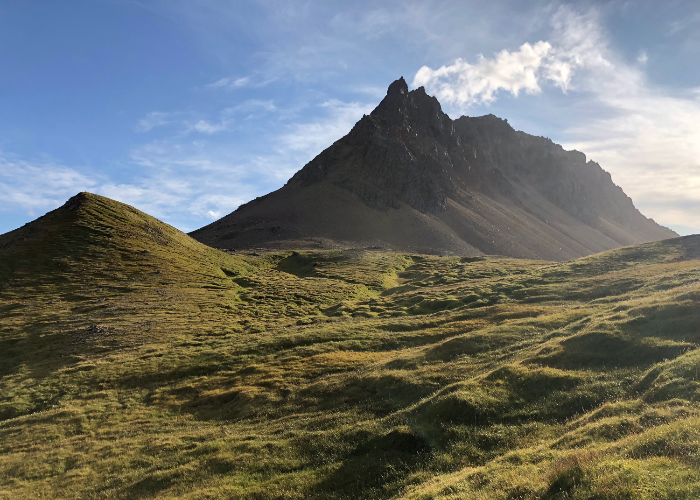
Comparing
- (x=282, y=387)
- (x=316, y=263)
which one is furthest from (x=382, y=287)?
(x=282, y=387)

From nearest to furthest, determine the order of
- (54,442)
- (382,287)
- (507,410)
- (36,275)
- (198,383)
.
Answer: (507,410), (54,442), (198,383), (36,275), (382,287)

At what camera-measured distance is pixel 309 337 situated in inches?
1703

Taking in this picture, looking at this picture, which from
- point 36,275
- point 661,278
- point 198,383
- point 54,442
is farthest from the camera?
point 36,275

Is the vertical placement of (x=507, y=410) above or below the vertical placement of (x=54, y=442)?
above

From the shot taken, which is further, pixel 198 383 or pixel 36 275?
pixel 36 275

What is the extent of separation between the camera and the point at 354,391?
26328 millimetres

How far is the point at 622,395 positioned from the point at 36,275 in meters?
80.3

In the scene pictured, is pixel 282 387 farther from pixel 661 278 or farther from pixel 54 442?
pixel 661 278

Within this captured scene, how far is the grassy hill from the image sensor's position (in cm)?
1444

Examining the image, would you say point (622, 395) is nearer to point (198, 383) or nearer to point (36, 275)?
point (198, 383)

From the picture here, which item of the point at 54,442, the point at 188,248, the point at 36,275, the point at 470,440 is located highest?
the point at 188,248

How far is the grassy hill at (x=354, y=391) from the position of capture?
47.4 feet

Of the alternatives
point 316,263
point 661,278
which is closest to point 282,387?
point 661,278

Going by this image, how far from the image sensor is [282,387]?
30.2 m
